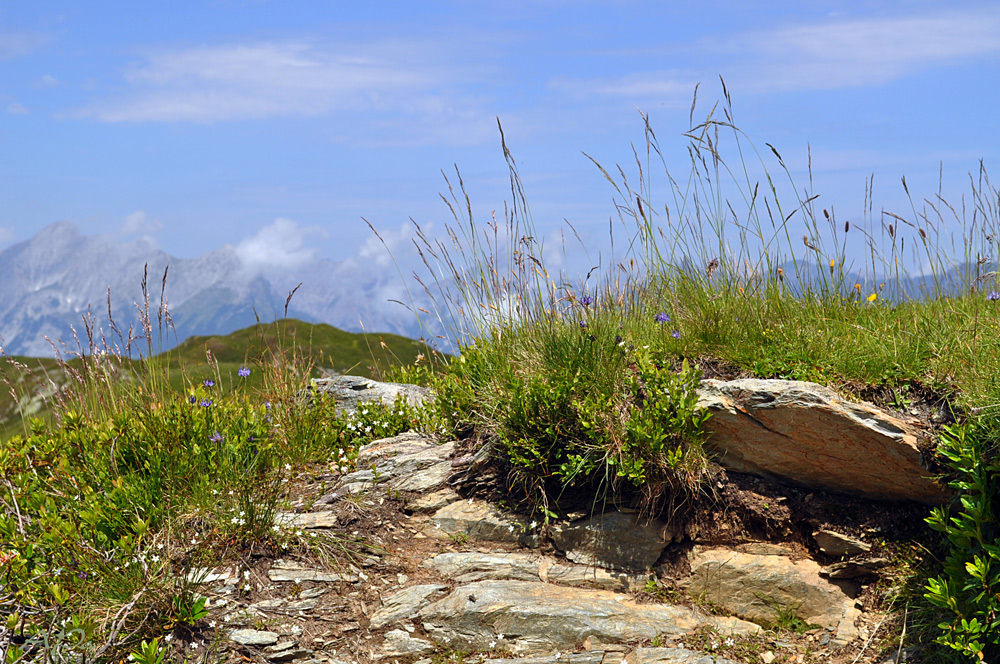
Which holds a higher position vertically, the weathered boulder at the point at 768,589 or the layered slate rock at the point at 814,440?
the layered slate rock at the point at 814,440

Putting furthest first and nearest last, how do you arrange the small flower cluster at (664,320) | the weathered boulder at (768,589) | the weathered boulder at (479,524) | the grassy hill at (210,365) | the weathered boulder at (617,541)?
the small flower cluster at (664,320), the grassy hill at (210,365), the weathered boulder at (479,524), the weathered boulder at (617,541), the weathered boulder at (768,589)

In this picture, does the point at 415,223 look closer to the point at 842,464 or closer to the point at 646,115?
the point at 646,115

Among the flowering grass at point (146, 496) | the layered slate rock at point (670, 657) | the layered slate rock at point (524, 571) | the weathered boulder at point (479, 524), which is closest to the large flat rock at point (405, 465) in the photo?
the flowering grass at point (146, 496)

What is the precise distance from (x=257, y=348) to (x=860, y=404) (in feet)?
18.6

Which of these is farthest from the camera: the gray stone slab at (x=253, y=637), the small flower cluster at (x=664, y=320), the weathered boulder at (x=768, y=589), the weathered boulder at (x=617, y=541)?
the small flower cluster at (x=664, y=320)

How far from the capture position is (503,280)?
21.7ft

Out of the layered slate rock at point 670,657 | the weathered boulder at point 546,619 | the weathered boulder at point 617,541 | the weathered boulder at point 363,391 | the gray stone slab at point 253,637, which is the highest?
the weathered boulder at point 363,391

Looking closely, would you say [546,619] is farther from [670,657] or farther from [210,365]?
[210,365]

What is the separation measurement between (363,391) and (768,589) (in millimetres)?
5169

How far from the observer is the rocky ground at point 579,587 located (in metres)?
4.48

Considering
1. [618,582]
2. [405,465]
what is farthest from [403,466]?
[618,582]

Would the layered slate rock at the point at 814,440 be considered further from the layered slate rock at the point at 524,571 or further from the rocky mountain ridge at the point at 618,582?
the layered slate rock at the point at 524,571

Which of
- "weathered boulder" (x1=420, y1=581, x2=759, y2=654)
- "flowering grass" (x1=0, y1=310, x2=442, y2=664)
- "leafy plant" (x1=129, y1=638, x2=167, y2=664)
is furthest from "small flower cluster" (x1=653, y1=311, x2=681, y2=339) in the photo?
"leafy plant" (x1=129, y1=638, x2=167, y2=664)

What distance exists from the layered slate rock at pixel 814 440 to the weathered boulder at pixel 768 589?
0.70 metres
